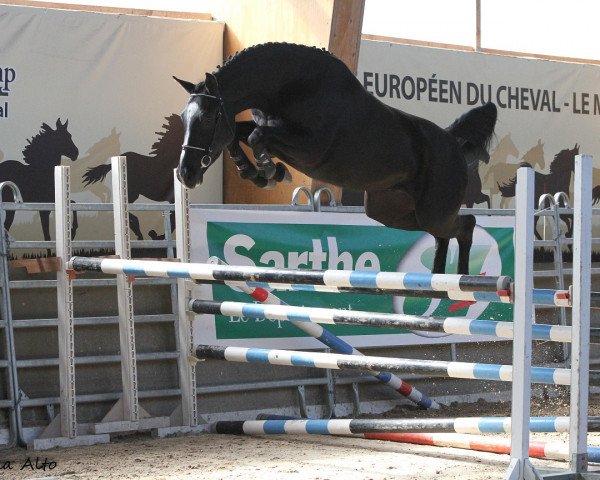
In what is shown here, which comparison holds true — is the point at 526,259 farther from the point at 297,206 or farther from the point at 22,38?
the point at 22,38

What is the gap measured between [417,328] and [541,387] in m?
3.57

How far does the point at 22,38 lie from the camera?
6.41 meters

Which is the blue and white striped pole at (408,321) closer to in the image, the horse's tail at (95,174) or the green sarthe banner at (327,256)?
the green sarthe banner at (327,256)

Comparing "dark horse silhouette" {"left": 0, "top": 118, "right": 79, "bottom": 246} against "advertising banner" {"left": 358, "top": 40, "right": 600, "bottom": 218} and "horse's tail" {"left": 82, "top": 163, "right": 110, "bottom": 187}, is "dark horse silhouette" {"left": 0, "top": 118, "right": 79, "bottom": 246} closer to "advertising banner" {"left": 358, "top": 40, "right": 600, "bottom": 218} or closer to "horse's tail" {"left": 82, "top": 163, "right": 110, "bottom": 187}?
"horse's tail" {"left": 82, "top": 163, "right": 110, "bottom": 187}

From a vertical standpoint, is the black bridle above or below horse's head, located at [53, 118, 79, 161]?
below

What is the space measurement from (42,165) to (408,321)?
368cm

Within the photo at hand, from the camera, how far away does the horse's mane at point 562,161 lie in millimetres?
8578

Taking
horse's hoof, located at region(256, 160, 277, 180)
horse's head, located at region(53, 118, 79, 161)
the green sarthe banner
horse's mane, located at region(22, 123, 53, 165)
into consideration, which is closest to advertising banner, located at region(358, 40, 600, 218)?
the green sarthe banner

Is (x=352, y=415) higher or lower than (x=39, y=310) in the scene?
lower

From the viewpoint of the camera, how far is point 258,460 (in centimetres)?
443

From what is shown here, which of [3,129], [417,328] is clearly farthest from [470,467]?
[3,129]

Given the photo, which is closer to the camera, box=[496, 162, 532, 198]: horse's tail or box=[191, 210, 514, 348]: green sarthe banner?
box=[191, 210, 514, 348]: green sarthe banner

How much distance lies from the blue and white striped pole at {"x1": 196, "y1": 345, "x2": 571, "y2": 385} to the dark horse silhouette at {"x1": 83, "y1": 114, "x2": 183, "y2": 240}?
212 centimetres

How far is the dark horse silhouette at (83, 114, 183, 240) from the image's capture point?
22.7ft
